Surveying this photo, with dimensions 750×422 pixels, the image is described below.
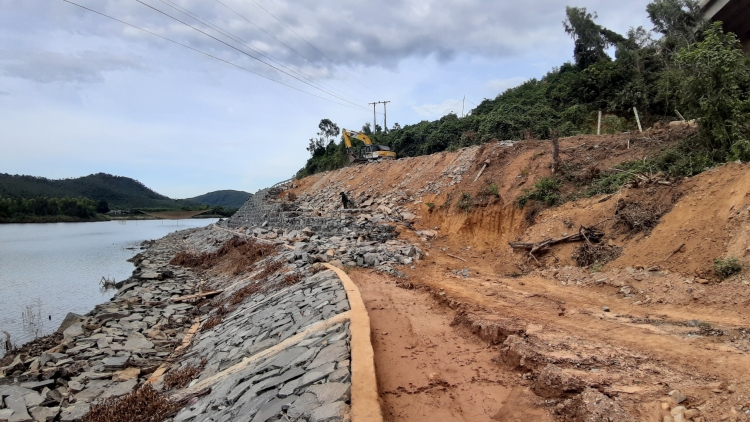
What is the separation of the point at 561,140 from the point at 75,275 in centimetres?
2425

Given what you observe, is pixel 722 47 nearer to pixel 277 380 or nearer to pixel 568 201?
pixel 568 201

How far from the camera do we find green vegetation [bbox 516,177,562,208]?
12148 millimetres

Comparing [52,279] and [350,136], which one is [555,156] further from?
[52,279]

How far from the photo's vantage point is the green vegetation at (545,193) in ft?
39.9

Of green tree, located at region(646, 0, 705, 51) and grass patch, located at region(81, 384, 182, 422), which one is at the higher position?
green tree, located at region(646, 0, 705, 51)

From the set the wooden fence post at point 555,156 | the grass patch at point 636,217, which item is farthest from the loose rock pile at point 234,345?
the wooden fence post at point 555,156

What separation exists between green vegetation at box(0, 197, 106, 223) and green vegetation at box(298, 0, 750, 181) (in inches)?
2077

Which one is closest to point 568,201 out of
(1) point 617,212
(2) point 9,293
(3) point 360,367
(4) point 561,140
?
(1) point 617,212

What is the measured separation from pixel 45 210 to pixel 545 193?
255 ft

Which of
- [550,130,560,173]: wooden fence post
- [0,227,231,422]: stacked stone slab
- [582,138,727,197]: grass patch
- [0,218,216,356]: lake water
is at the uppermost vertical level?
[550,130,560,173]: wooden fence post

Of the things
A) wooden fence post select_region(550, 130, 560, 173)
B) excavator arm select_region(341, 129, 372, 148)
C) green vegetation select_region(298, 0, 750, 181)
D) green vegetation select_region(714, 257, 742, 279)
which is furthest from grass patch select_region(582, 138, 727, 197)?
excavator arm select_region(341, 129, 372, 148)

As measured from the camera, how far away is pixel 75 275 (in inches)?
855

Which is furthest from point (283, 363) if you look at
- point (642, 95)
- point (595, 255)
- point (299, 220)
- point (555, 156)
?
point (642, 95)

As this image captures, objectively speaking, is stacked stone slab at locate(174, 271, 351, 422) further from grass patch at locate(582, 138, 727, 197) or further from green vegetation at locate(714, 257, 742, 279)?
grass patch at locate(582, 138, 727, 197)
